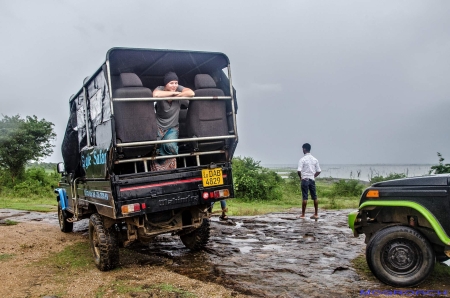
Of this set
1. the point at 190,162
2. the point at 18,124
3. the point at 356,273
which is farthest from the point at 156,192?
the point at 18,124

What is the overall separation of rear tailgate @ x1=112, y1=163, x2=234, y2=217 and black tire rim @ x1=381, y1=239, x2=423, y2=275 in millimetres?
2253

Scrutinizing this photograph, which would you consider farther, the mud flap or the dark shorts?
the dark shorts

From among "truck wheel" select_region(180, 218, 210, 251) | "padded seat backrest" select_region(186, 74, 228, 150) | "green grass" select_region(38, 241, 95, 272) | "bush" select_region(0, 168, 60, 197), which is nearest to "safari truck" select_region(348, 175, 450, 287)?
"padded seat backrest" select_region(186, 74, 228, 150)

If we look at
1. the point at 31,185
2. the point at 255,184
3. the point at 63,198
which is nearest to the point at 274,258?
the point at 63,198

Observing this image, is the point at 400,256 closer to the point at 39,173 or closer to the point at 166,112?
the point at 166,112

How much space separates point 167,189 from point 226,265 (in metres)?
1.39

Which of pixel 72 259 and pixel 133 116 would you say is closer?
pixel 133 116

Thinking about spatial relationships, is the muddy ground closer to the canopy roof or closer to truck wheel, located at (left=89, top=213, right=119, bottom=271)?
truck wheel, located at (left=89, top=213, right=119, bottom=271)

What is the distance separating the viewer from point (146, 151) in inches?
211

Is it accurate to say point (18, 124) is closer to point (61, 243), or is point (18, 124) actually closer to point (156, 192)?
point (61, 243)

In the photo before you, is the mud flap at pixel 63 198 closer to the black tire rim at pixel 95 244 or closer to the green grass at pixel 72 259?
the green grass at pixel 72 259

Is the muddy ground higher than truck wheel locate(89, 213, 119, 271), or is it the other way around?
truck wheel locate(89, 213, 119, 271)

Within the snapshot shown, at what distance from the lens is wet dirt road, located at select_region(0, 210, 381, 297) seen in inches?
179

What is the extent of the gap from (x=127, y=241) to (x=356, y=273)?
3.11m
